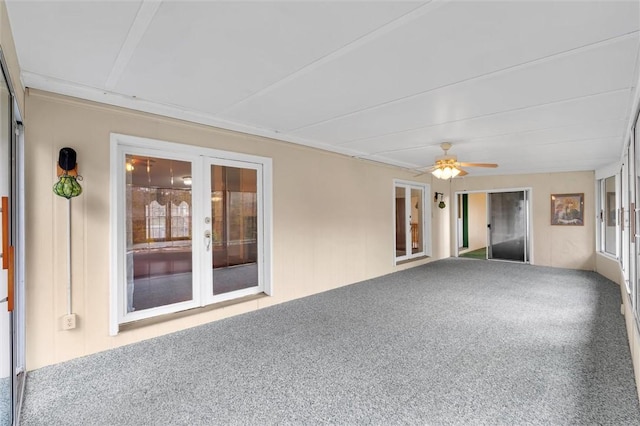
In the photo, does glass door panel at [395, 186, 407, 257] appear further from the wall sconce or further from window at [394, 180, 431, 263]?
the wall sconce

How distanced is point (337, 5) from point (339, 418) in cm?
235

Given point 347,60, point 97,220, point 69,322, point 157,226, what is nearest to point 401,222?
point 157,226

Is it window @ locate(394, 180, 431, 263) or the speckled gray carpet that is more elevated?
window @ locate(394, 180, 431, 263)

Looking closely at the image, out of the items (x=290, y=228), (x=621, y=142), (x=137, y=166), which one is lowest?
(x=290, y=228)

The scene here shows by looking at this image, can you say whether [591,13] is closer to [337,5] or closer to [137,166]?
[337,5]

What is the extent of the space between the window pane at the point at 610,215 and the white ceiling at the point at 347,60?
338 cm

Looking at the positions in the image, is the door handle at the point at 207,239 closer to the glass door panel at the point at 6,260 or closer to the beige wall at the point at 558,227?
the glass door panel at the point at 6,260

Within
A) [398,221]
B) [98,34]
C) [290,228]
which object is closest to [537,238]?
[398,221]

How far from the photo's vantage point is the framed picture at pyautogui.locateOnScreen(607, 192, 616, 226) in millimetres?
6071

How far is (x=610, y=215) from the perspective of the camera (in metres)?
6.29

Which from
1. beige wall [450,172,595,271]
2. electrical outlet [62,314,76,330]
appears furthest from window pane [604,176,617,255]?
electrical outlet [62,314,76,330]

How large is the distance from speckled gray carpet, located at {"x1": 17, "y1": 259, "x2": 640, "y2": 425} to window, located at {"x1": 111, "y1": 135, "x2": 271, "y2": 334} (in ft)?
1.71

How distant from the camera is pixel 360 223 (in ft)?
18.7

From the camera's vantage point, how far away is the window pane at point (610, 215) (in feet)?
20.1
